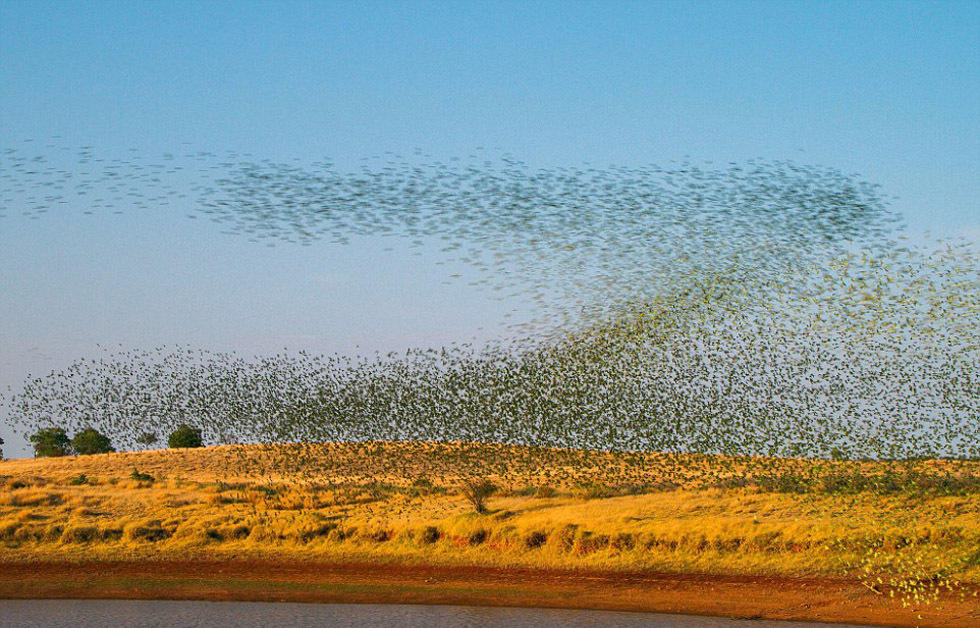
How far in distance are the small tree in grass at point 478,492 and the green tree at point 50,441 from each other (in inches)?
2042

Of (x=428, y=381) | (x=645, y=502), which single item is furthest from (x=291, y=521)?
(x=645, y=502)

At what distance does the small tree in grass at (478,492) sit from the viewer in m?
33.5

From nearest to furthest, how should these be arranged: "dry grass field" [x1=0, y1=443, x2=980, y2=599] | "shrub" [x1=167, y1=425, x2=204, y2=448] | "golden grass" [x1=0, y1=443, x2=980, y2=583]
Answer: "dry grass field" [x1=0, y1=443, x2=980, y2=599] < "golden grass" [x1=0, y1=443, x2=980, y2=583] < "shrub" [x1=167, y1=425, x2=204, y2=448]

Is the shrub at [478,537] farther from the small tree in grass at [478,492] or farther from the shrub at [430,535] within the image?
the small tree in grass at [478,492]

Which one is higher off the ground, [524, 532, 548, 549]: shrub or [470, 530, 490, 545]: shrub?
[524, 532, 548, 549]: shrub

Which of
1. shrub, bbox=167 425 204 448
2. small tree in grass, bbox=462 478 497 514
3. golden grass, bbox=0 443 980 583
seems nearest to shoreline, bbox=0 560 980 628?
golden grass, bbox=0 443 980 583

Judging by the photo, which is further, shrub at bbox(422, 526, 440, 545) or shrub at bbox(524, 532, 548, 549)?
shrub at bbox(422, 526, 440, 545)

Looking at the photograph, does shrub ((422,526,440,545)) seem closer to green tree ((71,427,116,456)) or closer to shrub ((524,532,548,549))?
shrub ((524,532,548,549))

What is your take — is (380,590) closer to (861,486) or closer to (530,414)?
(530,414)

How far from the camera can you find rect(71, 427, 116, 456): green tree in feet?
247

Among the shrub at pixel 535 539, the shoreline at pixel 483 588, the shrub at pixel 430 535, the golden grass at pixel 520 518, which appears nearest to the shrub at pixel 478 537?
the golden grass at pixel 520 518

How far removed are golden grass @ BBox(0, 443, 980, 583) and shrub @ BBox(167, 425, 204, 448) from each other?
24245mm

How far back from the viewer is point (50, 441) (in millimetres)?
81750

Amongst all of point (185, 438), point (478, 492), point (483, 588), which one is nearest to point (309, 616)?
point (483, 588)
